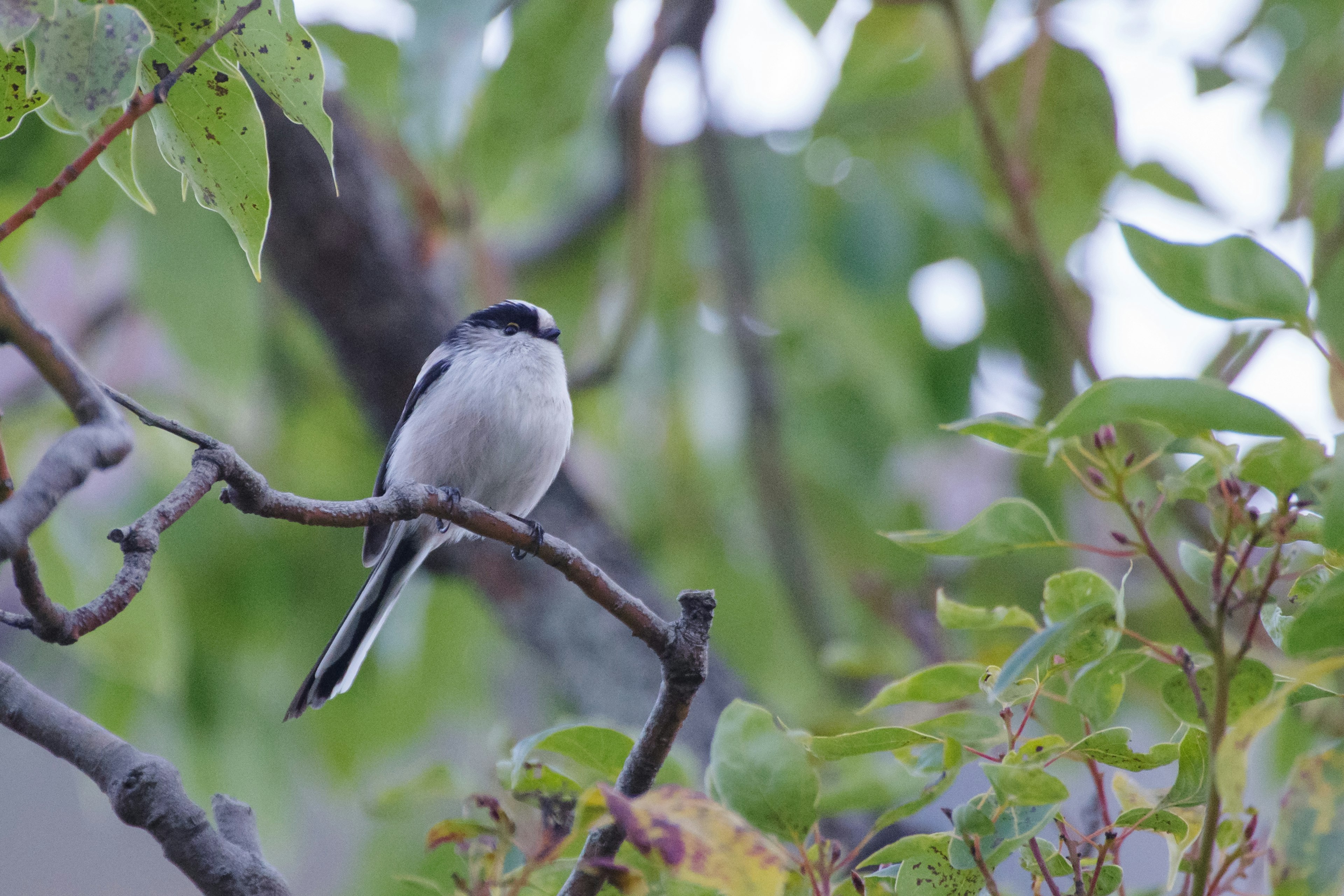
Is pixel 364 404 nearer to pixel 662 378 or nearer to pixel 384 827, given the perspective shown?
pixel 662 378

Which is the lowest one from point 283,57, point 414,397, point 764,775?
point 764,775

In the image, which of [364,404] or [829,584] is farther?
[829,584]

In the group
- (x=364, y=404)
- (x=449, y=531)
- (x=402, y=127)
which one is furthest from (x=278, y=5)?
(x=364, y=404)

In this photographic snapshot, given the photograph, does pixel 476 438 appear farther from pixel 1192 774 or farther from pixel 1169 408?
pixel 1169 408

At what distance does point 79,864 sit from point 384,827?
3.05 m

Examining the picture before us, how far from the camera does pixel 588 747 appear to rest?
116 centimetres

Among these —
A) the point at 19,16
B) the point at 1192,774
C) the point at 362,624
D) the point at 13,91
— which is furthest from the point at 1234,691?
the point at 362,624

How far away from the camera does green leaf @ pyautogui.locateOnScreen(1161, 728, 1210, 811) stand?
1039 mm

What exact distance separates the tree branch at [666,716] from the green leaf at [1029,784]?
0.32m

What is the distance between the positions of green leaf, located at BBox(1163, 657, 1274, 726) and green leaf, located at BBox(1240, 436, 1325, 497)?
182 mm

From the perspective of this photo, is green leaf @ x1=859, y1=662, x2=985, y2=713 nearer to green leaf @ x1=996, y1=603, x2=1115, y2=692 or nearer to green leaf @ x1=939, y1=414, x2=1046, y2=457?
green leaf @ x1=996, y1=603, x2=1115, y2=692

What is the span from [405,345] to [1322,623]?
8.17ft

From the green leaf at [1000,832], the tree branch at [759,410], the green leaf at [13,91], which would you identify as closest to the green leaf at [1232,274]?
the green leaf at [1000,832]

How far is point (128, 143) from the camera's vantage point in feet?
3.60
